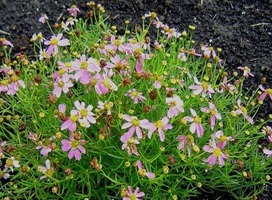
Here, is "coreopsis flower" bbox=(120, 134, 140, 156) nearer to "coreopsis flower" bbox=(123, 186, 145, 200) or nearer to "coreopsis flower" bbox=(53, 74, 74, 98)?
"coreopsis flower" bbox=(123, 186, 145, 200)

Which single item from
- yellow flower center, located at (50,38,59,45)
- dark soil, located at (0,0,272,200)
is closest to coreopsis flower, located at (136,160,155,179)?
yellow flower center, located at (50,38,59,45)

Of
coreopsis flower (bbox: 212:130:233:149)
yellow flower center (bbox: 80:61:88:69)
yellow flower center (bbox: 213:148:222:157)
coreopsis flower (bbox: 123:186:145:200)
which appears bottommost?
coreopsis flower (bbox: 123:186:145:200)

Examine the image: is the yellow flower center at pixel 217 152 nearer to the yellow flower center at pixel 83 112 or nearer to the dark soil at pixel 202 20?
the yellow flower center at pixel 83 112

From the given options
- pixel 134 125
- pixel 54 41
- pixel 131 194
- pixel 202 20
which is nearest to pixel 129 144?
pixel 134 125

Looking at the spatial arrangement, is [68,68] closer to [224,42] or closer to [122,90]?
[122,90]

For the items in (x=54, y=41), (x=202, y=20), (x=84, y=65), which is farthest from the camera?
(x=202, y=20)

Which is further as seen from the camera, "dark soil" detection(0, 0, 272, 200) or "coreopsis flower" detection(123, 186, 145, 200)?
"dark soil" detection(0, 0, 272, 200)

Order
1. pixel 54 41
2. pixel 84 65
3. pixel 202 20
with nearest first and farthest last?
pixel 84 65
pixel 54 41
pixel 202 20

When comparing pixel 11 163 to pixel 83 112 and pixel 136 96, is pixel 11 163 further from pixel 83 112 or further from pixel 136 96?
pixel 136 96

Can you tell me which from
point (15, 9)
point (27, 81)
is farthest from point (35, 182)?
point (15, 9)
